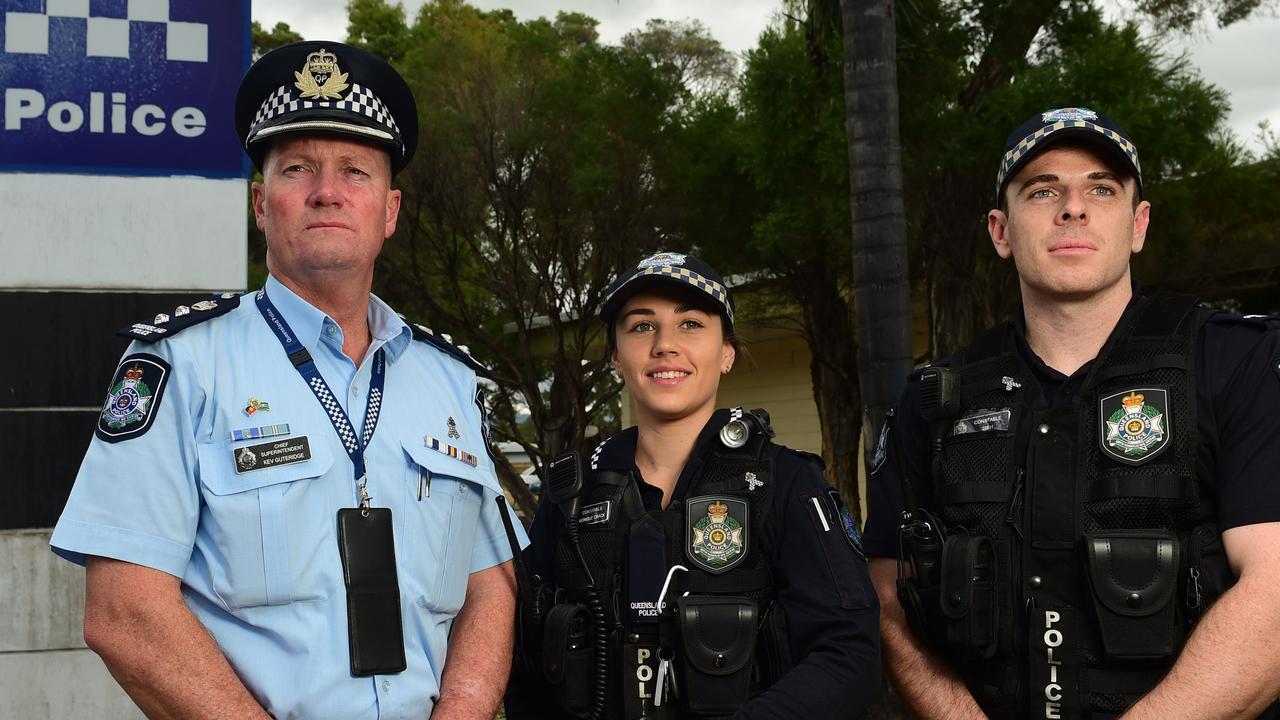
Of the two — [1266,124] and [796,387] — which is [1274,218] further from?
[796,387]

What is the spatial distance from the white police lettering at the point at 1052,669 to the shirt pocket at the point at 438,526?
4.36ft

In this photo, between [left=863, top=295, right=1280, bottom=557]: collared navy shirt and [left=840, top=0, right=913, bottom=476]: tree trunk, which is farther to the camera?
[left=840, top=0, right=913, bottom=476]: tree trunk

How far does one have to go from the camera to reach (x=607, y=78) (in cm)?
1630

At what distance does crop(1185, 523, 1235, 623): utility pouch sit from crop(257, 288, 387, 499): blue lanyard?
1.77 metres

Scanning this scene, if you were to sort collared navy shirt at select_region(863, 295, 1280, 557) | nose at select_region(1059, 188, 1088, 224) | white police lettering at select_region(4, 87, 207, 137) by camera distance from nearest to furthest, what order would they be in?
collared navy shirt at select_region(863, 295, 1280, 557) < nose at select_region(1059, 188, 1088, 224) < white police lettering at select_region(4, 87, 207, 137)

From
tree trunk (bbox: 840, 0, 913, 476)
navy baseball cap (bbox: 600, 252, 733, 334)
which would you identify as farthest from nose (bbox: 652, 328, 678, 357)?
tree trunk (bbox: 840, 0, 913, 476)

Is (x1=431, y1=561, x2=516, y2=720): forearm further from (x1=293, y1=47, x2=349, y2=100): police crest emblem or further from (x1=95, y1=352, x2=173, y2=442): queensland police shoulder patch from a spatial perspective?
(x1=293, y1=47, x2=349, y2=100): police crest emblem

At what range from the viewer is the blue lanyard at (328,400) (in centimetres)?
252

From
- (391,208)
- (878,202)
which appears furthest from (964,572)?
(878,202)

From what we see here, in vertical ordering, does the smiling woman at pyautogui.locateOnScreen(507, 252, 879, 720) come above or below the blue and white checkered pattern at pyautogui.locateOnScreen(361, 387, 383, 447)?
below

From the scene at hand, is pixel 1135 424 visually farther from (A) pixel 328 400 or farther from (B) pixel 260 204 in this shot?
(B) pixel 260 204

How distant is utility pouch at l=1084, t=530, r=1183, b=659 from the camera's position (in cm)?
249

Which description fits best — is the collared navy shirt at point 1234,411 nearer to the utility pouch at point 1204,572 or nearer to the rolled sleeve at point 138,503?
the utility pouch at point 1204,572

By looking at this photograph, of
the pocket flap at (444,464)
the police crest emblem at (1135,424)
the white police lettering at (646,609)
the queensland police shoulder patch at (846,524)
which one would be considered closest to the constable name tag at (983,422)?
the police crest emblem at (1135,424)
